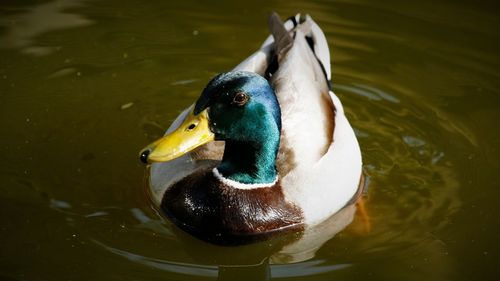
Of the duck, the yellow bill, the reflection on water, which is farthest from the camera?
the reflection on water

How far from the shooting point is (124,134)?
653 centimetres

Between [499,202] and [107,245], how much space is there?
263 cm

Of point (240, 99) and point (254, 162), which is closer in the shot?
point (240, 99)

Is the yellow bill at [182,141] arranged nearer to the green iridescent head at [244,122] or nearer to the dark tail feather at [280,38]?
the green iridescent head at [244,122]

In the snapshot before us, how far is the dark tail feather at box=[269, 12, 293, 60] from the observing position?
246 inches

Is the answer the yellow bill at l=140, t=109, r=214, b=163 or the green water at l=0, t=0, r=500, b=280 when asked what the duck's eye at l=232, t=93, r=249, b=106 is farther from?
the green water at l=0, t=0, r=500, b=280

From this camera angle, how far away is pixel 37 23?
8.18 m

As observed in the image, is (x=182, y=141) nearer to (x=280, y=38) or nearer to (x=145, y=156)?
(x=145, y=156)

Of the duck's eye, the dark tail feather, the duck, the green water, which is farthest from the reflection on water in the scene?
the duck's eye

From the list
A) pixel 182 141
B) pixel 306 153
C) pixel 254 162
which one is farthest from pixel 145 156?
pixel 306 153

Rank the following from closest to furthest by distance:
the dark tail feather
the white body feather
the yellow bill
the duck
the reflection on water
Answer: the yellow bill < the duck < the white body feather < the dark tail feather < the reflection on water

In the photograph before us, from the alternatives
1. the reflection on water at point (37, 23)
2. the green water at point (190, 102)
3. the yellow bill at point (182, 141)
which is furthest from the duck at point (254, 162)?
the reflection on water at point (37, 23)

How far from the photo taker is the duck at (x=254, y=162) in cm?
508

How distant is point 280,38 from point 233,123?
146 cm
